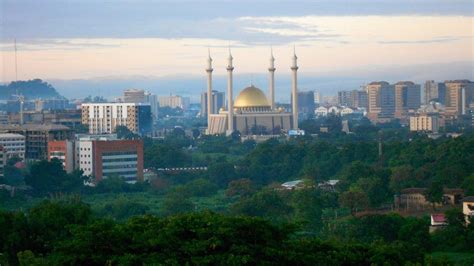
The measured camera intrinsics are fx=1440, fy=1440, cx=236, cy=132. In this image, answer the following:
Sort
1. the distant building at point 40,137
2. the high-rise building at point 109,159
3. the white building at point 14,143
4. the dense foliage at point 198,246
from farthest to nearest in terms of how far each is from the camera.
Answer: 1. the white building at point 14,143
2. the distant building at point 40,137
3. the high-rise building at point 109,159
4. the dense foliage at point 198,246

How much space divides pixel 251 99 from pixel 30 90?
2513 inches

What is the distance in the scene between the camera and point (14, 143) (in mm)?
63031

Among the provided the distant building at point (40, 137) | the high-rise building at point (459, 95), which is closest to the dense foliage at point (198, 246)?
the distant building at point (40, 137)

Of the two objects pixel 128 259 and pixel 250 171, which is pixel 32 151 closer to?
pixel 250 171

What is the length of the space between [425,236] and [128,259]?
11.5 metres

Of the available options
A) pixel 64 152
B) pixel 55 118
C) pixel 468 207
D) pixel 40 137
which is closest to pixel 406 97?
pixel 55 118

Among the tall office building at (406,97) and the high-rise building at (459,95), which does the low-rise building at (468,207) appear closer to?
the high-rise building at (459,95)

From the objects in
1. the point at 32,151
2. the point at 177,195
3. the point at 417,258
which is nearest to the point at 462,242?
the point at 417,258

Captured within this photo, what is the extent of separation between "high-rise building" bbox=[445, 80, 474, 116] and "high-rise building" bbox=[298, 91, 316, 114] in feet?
57.5

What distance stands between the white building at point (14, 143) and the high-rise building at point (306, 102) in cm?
6831

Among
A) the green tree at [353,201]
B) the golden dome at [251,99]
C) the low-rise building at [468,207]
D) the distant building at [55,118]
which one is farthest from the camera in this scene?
the golden dome at [251,99]

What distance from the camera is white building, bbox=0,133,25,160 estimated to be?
2438 inches

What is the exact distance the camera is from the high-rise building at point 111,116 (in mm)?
85812

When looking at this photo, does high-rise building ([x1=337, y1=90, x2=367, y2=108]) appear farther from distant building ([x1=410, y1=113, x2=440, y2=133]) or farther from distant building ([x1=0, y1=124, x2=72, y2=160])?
distant building ([x1=0, y1=124, x2=72, y2=160])
